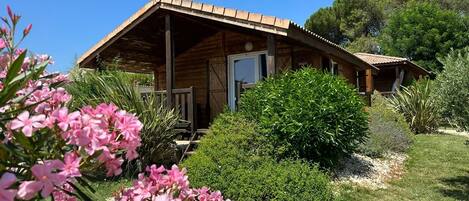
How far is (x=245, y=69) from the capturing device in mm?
12828

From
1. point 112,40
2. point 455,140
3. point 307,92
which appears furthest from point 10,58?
point 455,140

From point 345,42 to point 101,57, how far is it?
110ft

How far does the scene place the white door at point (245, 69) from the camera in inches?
487

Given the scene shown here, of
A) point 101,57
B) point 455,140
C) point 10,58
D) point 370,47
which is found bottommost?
point 455,140

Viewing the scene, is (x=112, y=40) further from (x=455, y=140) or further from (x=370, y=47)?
(x=370, y=47)

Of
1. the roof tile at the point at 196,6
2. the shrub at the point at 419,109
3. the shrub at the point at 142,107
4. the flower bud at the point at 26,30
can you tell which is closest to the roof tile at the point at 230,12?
the roof tile at the point at 196,6

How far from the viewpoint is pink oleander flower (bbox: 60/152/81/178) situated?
116cm

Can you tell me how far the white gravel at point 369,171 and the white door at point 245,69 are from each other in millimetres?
3835

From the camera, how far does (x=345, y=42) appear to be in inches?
1671

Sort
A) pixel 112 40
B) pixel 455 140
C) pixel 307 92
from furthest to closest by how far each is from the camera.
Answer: pixel 455 140 → pixel 112 40 → pixel 307 92

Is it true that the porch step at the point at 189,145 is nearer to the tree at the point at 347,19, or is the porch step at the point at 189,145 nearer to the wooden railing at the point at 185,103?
the wooden railing at the point at 185,103

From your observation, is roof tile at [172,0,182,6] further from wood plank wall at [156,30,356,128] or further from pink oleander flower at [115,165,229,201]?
→ pink oleander flower at [115,165,229,201]

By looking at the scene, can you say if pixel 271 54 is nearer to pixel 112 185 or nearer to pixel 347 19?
pixel 112 185

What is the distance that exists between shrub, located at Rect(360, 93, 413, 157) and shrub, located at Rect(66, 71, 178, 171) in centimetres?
462
